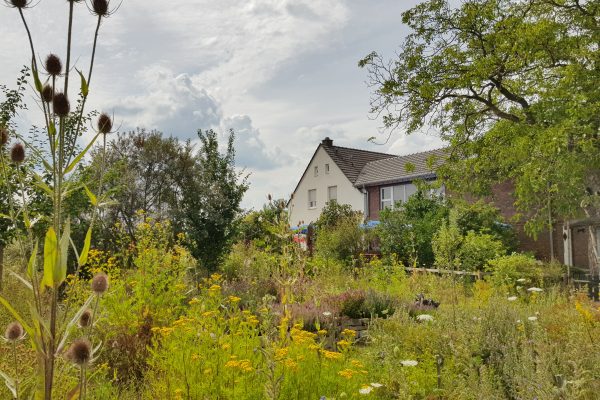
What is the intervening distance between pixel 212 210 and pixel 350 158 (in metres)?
21.3

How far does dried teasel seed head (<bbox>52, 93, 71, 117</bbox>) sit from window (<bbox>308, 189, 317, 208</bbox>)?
1275 inches

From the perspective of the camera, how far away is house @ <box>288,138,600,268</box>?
2150cm

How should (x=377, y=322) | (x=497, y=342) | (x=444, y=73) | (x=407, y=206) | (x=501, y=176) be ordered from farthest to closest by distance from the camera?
(x=407, y=206)
(x=501, y=176)
(x=444, y=73)
(x=377, y=322)
(x=497, y=342)

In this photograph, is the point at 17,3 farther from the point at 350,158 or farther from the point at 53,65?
the point at 350,158

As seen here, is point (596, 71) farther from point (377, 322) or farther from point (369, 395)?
point (369, 395)

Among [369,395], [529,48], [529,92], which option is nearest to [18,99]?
[369,395]

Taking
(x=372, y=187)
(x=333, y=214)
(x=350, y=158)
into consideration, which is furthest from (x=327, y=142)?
(x=333, y=214)

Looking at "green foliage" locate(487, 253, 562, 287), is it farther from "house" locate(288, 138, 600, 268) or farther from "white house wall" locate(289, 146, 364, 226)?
"white house wall" locate(289, 146, 364, 226)

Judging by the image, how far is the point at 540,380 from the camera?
3.46 m

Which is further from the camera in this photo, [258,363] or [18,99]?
[18,99]

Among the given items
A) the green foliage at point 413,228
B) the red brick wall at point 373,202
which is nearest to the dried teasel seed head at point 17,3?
the green foliage at point 413,228

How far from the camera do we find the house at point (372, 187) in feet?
70.5

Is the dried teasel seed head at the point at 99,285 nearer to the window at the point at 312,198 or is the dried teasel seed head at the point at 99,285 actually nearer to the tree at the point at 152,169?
the tree at the point at 152,169

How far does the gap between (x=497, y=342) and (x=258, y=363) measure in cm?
284
